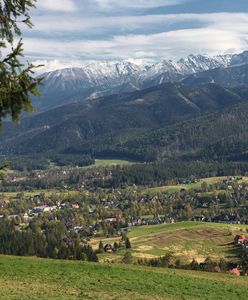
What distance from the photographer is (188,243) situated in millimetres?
181875

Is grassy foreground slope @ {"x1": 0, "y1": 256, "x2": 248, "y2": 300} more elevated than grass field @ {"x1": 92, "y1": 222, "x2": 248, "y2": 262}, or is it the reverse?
grassy foreground slope @ {"x1": 0, "y1": 256, "x2": 248, "y2": 300}

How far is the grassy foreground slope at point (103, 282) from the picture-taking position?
38.7 metres

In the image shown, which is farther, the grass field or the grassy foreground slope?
the grass field

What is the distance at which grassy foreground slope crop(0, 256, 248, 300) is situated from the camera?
38688mm

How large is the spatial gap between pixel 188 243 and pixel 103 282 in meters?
143

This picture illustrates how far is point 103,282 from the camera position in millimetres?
43594

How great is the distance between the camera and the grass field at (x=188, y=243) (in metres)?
160

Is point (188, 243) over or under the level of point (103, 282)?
under

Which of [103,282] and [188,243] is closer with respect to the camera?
[103,282]

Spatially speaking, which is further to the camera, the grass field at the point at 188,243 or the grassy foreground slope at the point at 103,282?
the grass field at the point at 188,243

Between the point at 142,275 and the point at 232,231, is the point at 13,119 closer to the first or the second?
the point at 142,275

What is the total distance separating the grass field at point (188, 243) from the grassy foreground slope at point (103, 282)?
95516 millimetres

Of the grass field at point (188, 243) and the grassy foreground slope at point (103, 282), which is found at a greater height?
the grassy foreground slope at point (103, 282)

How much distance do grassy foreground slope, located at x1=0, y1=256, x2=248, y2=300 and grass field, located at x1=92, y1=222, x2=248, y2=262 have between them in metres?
95.5
